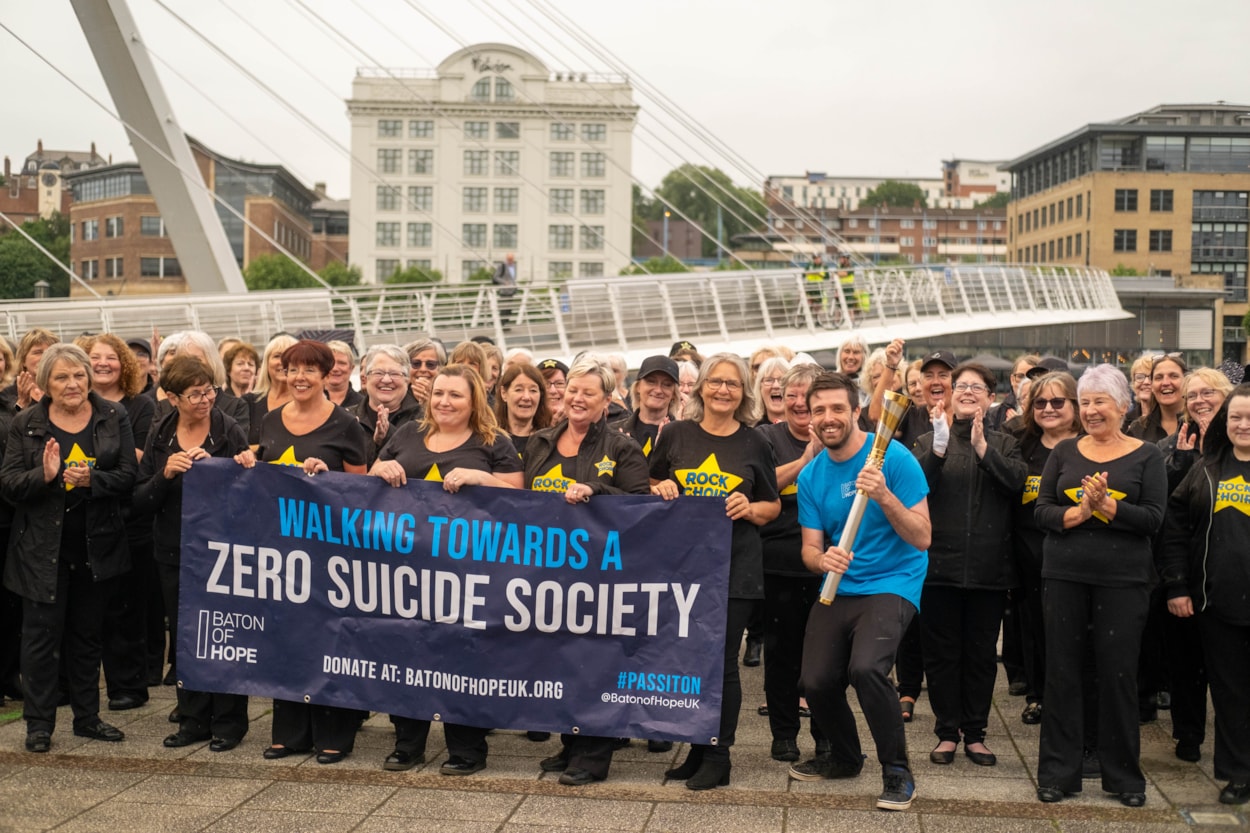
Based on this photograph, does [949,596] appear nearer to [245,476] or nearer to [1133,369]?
[1133,369]

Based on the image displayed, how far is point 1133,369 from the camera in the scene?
940 centimetres

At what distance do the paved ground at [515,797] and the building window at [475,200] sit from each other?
11790cm

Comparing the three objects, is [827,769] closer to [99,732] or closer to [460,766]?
[460,766]

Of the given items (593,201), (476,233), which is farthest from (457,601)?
(476,233)

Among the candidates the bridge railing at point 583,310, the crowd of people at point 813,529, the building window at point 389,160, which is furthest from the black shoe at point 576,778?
the building window at point 389,160

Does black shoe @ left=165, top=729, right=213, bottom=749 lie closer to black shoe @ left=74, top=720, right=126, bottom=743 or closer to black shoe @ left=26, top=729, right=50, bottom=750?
black shoe @ left=74, top=720, right=126, bottom=743

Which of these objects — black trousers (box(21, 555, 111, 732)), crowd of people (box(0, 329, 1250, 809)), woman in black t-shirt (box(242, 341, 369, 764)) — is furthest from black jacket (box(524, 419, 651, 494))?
black trousers (box(21, 555, 111, 732))

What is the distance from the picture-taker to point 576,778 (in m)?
6.73

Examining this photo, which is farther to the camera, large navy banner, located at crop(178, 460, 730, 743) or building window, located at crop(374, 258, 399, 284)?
building window, located at crop(374, 258, 399, 284)

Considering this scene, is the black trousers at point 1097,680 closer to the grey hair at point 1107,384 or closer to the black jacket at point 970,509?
the black jacket at point 970,509

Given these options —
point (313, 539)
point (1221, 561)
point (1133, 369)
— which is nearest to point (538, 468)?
point (313, 539)

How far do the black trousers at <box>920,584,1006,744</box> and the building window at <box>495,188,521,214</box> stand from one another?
4626 inches

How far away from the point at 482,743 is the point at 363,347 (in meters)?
17.1

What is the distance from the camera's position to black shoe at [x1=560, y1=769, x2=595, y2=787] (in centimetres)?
673
